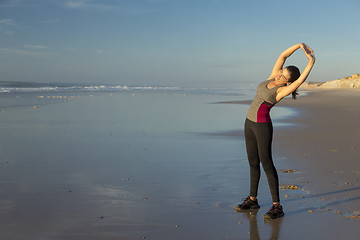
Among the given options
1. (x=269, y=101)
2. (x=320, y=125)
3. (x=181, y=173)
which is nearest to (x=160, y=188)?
(x=181, y=173)

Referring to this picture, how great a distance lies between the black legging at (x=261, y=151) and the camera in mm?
4641

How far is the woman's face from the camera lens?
4430 millimetres

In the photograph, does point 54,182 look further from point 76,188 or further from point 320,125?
point 320,125

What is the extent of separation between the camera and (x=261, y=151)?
4.71m

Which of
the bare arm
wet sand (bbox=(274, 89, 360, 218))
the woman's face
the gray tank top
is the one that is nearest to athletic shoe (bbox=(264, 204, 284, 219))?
wet sand (bbox=(274, 89, 360, 218))

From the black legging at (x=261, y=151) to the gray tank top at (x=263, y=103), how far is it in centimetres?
7

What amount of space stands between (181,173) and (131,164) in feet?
3.64

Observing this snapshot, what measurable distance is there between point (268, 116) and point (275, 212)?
1148 mm

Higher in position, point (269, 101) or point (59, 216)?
point (269, 101)

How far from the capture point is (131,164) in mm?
7082

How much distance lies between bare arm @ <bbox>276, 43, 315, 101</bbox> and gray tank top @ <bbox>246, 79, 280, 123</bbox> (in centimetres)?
8

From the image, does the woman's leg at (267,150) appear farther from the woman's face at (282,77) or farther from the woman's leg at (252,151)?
the woman's face at (282,77)

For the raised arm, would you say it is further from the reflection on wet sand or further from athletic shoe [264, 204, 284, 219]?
the reflection on wet sand

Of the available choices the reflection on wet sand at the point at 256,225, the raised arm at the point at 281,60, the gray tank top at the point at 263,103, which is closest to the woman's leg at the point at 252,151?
the gray tank top at the point at 263,103
